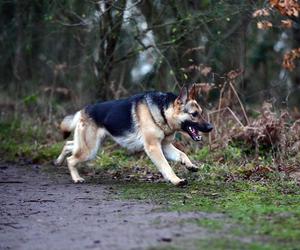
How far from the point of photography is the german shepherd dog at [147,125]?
33.8 ft

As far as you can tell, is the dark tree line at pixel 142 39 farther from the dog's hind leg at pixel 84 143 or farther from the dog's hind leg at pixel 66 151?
the dog's hind leg at pixel 84 143

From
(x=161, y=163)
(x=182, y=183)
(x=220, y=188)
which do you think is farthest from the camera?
(x=161, y=163)

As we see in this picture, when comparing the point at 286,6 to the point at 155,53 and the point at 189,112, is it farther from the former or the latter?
the point at 155,53

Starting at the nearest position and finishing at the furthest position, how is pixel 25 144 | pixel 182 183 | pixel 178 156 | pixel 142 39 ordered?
pixel 182 183 → pixel 178 156 → pixel 25 144 → pixel 142 39

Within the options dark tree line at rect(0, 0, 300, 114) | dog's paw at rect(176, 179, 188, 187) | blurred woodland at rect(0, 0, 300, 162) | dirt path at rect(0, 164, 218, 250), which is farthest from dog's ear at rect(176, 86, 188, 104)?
dark tree line at rect(0, 0, 300, 114)

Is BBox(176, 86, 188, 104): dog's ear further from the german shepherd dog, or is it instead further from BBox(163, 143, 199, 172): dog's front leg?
BBox(163, 143, 199, 172): dog's front leg

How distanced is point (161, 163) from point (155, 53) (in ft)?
15.7

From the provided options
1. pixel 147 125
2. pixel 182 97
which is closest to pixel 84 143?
pixel 147 125

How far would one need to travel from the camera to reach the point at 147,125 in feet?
34.8

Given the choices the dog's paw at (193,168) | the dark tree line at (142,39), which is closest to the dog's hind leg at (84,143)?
the dog's paw at (193,168)

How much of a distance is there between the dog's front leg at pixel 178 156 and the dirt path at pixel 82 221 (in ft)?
3.61

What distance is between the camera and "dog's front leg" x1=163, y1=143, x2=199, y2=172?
10.3m

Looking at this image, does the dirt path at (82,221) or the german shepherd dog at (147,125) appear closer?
the dirt path at (82,221)

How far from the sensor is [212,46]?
14.3 metres
